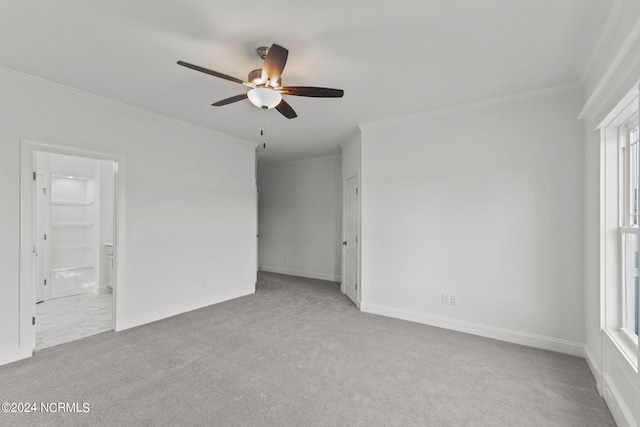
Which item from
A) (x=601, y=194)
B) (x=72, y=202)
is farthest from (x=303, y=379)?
(x=72, y=202)

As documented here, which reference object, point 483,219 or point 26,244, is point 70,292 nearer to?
point 26,244

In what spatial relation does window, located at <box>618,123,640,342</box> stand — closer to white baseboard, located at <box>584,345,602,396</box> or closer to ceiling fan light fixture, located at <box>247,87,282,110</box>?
white baseboard, located at <box>584,345,602,396</box>

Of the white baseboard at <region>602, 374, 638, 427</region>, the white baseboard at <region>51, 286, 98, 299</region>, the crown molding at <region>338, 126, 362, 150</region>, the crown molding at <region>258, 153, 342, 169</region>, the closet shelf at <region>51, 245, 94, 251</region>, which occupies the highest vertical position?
the crown molding at <region>338, 126, 362, 150</region>

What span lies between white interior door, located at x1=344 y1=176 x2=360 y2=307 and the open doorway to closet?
3.41m

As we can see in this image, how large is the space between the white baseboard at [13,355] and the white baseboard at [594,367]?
4909 mm

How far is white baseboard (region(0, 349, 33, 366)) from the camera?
8.63ft

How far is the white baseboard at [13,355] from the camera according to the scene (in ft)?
8.63

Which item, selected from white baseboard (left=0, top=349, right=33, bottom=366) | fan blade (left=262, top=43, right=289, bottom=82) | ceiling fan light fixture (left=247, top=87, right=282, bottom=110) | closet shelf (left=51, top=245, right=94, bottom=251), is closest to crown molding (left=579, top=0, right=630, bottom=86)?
fan blade (left=262, top=43, right=289, bottom=82)

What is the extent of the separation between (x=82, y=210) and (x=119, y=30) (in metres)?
4.42

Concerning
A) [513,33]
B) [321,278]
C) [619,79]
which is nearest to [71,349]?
[321,278]

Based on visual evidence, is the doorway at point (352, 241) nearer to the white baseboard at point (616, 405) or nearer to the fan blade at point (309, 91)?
the fan blade at point (309, 91)

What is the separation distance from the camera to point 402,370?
2.60m

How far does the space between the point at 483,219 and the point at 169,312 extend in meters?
4.14

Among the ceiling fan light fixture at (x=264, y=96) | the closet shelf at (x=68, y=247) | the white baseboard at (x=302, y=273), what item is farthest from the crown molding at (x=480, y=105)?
the closet shelf at (x=68, y=247)
